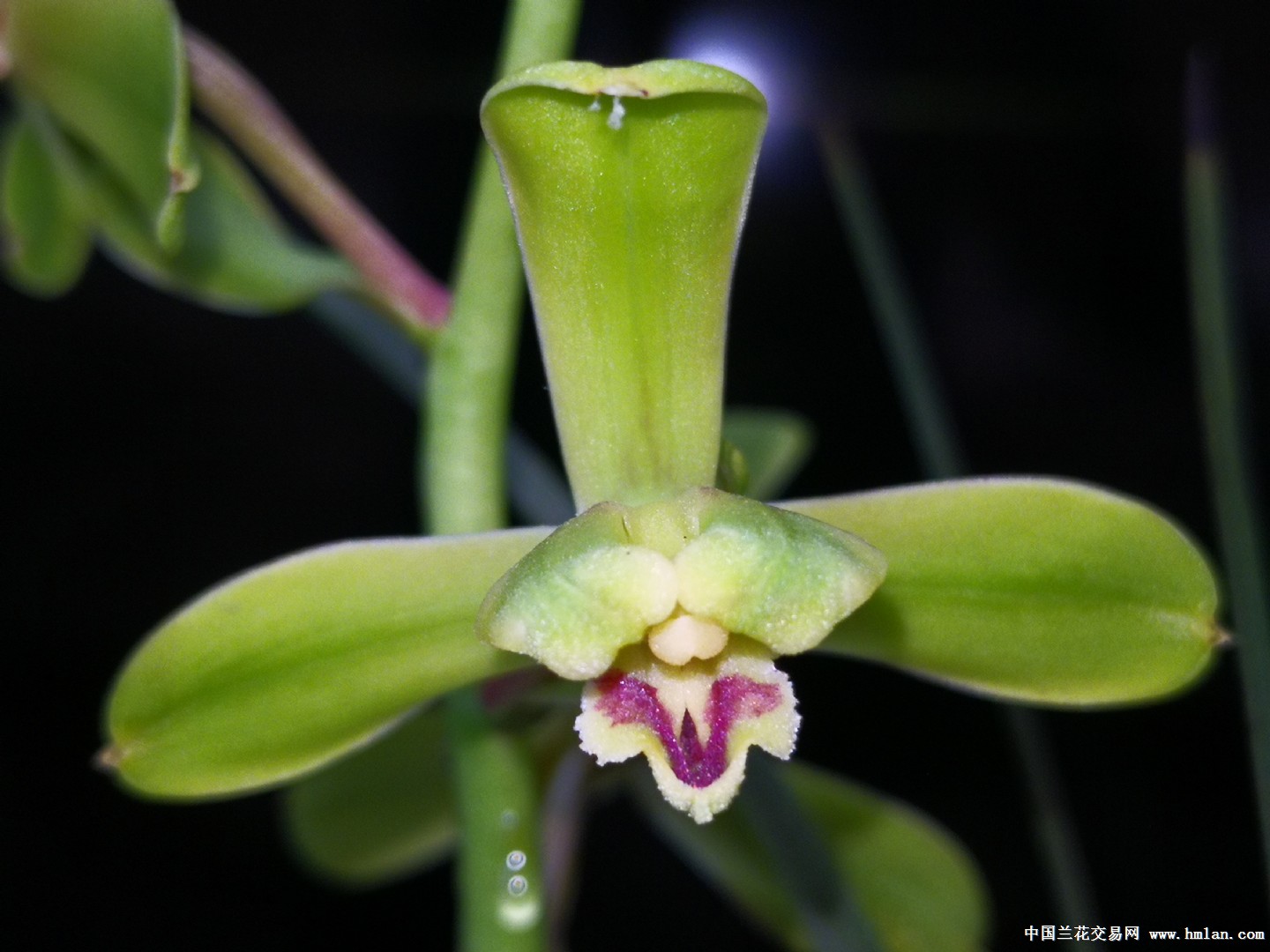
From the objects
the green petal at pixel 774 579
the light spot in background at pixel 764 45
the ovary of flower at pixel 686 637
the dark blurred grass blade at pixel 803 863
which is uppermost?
the light spot in background at pixel 764 45

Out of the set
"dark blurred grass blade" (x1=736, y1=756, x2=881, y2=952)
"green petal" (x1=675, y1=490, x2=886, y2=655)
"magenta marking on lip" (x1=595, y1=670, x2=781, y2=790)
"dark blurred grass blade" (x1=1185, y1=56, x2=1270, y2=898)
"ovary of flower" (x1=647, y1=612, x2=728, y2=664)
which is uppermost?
"dark blurred grass blade" (x1=1185, y1=56, x2=1270, y2=898)

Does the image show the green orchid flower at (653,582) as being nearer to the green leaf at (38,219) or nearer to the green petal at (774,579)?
the green petal at (774,579)

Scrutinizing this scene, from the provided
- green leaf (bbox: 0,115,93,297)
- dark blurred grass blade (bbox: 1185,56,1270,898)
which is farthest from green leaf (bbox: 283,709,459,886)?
dark blurred grass blade (bbox: 1185,56,1270,898)

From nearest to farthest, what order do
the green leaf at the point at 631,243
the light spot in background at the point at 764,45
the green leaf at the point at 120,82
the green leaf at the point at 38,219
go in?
1. the green leaf at the point at 631,243
2. the green leaf at the point at 120,82
3. the green leaf at the point at 38,219
4. the light spot in background at the point at 764,45

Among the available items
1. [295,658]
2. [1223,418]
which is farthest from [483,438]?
[1223,418]

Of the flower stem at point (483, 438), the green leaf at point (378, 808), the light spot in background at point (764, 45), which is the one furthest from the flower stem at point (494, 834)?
the light spot in background at point (764, 45)

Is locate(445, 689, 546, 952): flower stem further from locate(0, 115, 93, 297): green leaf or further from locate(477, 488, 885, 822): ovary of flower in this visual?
locate(0, 115, 93, 297): green leaf

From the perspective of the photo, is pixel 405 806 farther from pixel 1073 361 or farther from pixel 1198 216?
pixel 1073 361
